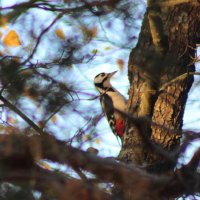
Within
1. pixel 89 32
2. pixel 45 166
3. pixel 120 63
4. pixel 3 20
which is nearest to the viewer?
pixel 45 166

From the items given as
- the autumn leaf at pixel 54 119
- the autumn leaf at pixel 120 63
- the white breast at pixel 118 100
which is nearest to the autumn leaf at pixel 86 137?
the autumn leaf at pixel 54 119

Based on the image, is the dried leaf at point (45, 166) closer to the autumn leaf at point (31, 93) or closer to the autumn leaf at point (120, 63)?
the autumn leaf at point (31, 93)

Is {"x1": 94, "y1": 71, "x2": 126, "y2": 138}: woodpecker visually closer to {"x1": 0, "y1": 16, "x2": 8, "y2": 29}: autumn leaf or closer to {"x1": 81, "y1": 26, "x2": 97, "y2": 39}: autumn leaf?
{"x1": 81, "y1": 26, "x2": 97, "y2": 39}: autumn leaf

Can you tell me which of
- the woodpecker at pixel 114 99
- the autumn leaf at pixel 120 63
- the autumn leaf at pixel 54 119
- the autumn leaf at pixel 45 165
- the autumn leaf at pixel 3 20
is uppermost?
the woodpecker at pixel 114 99

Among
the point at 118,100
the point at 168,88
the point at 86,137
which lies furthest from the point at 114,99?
the point at 86,137

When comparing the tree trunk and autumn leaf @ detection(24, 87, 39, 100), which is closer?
autumn leaf @ detection(24, 87, 39, 100)

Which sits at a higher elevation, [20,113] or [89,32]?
[89,32]

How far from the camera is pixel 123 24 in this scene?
147 inches

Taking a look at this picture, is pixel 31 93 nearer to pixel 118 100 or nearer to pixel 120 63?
pixel 120 63

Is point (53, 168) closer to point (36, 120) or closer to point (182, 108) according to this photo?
point (36, 120)

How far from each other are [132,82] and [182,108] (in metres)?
0.50

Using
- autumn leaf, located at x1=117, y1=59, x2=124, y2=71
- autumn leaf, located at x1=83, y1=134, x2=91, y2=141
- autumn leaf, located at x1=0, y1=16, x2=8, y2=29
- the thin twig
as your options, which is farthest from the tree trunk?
autumn leaf, located at x1=0, y1=16, x2=8, y2=29

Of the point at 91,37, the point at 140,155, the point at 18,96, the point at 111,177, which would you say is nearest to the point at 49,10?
the point at 91,37

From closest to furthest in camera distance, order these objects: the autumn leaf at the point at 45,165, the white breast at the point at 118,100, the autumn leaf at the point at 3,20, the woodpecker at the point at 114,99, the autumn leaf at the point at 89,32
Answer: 1. the autumn leaf at the point at 45,165
2. the autumn leaf at the point at 3,20
3. the autumn leaf at the point at 89,32
4. the woodpecker at the point at 114,99
5. the white breast at the point at 118,100
